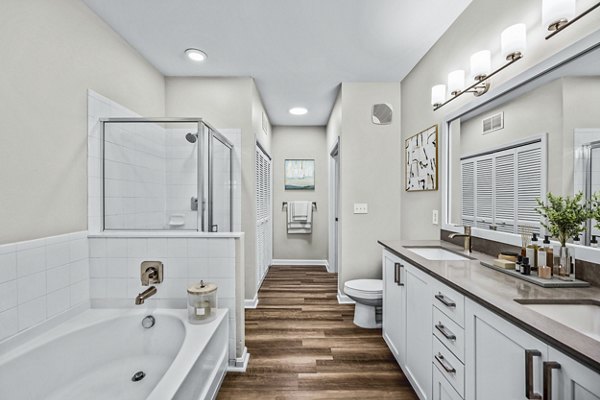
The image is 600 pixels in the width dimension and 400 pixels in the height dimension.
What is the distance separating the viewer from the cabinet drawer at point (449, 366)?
1134mm

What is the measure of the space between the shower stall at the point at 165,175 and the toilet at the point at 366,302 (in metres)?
1.35

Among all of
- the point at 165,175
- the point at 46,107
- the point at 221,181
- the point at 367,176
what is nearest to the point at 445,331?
the point at 367,176

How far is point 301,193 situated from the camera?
4.77 m

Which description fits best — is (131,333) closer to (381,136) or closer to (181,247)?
(181,247)

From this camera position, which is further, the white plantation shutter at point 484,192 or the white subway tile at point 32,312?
the white plantation shutter at point 484,192

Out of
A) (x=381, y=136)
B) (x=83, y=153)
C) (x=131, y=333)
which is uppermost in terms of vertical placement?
(x=381, y=136)

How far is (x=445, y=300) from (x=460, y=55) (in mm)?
1723

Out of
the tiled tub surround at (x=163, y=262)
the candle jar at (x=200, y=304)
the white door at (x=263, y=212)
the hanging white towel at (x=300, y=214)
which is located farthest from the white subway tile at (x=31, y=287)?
the hanging white towel at (x=300, y=214)

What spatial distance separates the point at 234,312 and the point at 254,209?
127 cm

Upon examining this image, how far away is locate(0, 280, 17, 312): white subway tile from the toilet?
7.31 feet

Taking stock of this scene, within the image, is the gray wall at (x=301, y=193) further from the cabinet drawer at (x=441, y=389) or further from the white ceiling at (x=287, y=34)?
the cabinet drawer at (x=441, y=389)

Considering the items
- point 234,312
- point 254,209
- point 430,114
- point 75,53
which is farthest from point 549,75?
point 75,53

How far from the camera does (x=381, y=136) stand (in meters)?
3.00

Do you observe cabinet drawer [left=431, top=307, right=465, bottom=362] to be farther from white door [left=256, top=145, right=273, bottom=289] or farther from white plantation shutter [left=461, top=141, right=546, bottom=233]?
white door [left=256, top=145, right=273, bottom=289]
